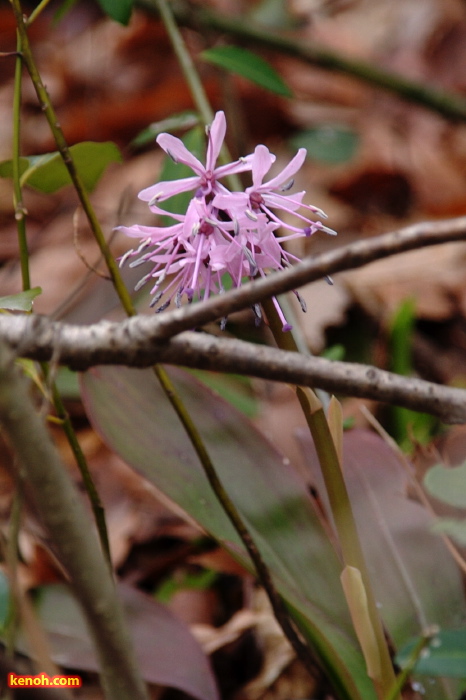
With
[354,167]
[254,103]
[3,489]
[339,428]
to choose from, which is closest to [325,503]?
[339,428]

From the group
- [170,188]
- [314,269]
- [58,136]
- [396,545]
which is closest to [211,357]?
[314,269]

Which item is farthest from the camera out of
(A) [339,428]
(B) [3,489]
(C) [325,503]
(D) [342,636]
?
(B) [3,489]

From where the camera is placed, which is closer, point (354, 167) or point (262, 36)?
point (262, 36)

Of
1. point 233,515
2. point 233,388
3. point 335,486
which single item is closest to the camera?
point 335,486

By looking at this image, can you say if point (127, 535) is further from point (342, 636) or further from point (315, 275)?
point (315, 275)

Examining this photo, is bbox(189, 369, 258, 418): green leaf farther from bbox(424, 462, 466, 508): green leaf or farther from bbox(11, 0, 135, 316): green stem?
bbox(424, 462, 466, 508): green leaf

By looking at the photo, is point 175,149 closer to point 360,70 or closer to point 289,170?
point 289,170

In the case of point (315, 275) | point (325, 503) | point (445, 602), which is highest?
point (315, 275)
